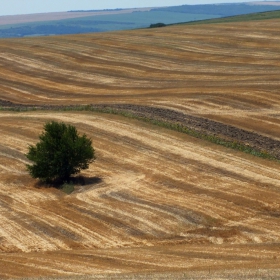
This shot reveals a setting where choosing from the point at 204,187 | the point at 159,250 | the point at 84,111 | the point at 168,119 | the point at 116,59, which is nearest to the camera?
the point at 159,250

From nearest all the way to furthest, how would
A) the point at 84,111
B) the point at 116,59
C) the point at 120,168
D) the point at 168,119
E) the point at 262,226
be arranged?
1. the point at 262,226
2. the point at 120,168
3. the point at 168,119
4. the point at 84,111
5. the point at 116,59

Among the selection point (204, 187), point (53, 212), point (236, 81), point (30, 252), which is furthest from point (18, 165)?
point (236, 81)

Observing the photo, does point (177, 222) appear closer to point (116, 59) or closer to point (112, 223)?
point (112, 223)

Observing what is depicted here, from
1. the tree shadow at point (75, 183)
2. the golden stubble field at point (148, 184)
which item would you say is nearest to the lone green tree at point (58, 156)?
the tree shadow at point (75, 183)

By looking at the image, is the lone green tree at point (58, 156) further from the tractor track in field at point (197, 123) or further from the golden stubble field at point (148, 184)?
the tractor track in field at point (197, 123)

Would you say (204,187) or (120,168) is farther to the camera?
(120,168)
